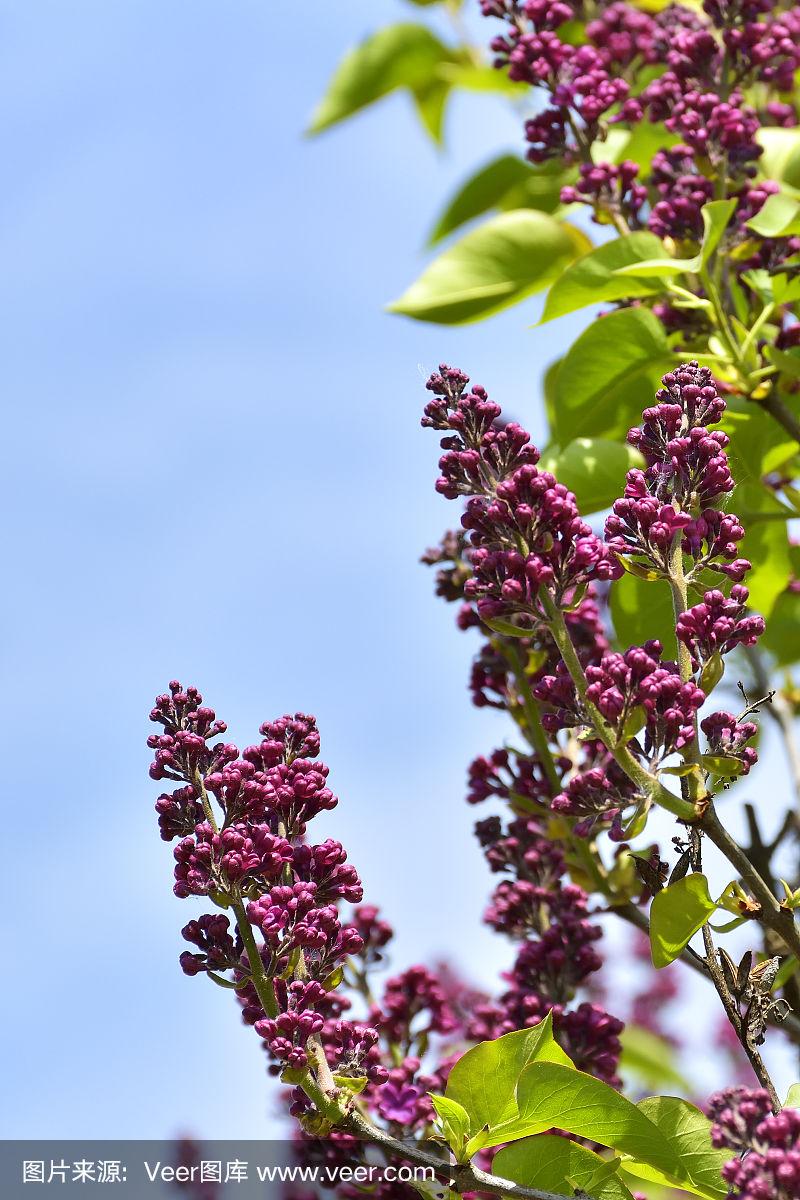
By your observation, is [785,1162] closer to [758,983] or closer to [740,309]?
[758,983]

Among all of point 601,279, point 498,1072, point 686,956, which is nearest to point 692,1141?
point 498,1072

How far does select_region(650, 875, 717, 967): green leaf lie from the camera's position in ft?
5.54

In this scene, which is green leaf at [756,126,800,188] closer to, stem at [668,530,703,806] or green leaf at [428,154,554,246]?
green leaf at [428,154,554,246]

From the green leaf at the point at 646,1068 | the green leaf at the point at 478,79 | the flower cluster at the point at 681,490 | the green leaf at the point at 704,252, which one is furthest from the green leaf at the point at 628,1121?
the green leaf at the point at 478,79

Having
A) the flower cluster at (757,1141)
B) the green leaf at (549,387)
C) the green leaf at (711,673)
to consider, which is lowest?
the flower cluster at (757,1141)

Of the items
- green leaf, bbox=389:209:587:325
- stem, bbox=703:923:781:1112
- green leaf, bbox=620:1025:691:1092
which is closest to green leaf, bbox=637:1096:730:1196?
stem, bbox=703:923:781:1112

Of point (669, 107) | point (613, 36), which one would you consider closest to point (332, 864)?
point (669, 107)

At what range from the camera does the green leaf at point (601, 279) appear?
7.64 ft

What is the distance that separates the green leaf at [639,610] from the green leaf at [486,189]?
5.33 feet

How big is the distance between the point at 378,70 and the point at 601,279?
2088 millimetres

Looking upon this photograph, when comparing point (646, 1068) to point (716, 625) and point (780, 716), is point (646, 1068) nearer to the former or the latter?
point (780, 716)

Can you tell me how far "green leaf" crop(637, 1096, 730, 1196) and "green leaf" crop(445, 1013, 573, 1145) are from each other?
14cm

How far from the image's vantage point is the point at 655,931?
1.72 metres

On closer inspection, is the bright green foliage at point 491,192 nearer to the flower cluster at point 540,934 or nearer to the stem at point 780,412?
the stem at point 780,412
